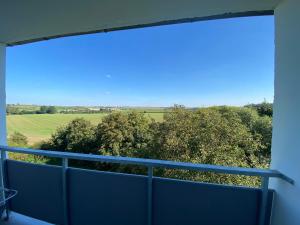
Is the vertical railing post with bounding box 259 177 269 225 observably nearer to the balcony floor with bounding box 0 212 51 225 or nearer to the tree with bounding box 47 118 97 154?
the balcony floor with bounding box 0 212 51 225

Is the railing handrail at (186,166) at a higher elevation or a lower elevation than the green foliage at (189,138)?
higher

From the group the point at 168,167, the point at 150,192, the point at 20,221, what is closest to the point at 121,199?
the point at 150,192

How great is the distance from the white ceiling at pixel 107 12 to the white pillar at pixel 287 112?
0.70ft

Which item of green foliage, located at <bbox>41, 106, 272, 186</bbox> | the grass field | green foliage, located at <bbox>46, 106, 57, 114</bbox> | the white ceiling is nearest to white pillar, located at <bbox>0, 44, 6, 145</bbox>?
the white ceiling

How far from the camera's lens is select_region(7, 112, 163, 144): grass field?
11.8m

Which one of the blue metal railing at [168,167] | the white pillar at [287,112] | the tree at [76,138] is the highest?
the white pillar at [287,112]

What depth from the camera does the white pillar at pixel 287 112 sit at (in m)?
1.47

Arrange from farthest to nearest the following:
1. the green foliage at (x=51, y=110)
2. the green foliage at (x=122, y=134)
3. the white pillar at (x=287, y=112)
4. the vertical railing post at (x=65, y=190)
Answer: the green foliage at (x=122, y=134)
the green foliage at (x=51, y=110)
the vertical railing post at (x=65, y=190)
the white pillar at (x=287, y=112)

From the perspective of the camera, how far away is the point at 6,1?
5.70ft

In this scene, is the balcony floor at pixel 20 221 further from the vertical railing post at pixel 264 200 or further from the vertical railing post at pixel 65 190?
the vertical railing post at pixel 264 200

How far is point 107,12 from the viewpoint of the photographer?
1.93 meters

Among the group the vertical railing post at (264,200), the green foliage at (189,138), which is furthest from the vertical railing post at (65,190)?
the green foliage at (189,138)

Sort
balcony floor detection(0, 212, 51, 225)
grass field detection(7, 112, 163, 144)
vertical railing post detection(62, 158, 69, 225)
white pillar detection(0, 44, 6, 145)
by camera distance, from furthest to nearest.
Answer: grass field detection(7, 112, 163, 144)
white pillar detection(0, 44, 6, 145)
balcony floor detection(0, 212, 51, 225)
vertical railing post detection(62, 158, 69, 225)

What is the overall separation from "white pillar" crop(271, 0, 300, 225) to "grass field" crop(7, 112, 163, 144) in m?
10.9
